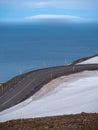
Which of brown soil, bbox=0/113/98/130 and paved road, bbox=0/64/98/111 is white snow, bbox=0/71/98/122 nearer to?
paved road, bbox=0/64/98/111

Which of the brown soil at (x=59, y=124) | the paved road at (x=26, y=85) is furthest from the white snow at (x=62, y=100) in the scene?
the brown soil at (x=59, y=124)

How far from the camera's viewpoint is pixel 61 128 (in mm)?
13344

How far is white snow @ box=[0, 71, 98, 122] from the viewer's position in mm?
21889

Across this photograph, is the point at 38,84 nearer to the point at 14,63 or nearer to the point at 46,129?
the point at 46,129

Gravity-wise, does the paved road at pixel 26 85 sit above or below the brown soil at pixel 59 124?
above

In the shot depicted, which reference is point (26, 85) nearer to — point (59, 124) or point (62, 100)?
point (62, 100)

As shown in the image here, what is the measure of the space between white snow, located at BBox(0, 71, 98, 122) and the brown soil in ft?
16.2

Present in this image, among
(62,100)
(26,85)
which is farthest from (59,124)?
(26,85)

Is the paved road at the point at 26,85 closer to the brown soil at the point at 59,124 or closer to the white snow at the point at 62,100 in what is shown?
the white snow at the point at 62,100

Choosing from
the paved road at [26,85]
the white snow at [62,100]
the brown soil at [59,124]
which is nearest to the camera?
the brown soil at [59,124]

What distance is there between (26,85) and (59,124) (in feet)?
76.1

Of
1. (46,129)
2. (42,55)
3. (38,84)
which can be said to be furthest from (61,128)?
(42,55)

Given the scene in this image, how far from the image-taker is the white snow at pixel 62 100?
21.9 meters

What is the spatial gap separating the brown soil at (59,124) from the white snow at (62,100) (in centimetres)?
494
